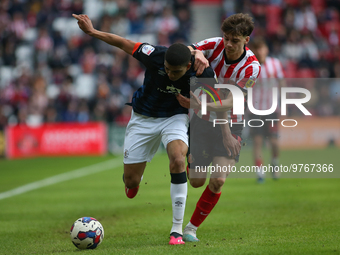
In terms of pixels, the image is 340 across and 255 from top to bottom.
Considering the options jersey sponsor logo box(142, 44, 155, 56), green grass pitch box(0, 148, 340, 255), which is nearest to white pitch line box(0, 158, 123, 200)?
green grass pitch box(0, 148, 340, 255)

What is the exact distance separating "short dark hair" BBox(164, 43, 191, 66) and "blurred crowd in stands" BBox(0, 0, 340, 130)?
42.5ft

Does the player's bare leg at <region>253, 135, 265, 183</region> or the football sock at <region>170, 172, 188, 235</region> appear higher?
the football sock at <region>170, 172, 188, 235</region>

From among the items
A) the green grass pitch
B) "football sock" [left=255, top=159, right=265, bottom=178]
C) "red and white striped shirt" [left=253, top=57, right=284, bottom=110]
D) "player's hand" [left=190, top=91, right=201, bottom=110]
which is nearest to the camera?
the green grass pitch

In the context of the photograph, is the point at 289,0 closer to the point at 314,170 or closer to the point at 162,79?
the point at 314,170

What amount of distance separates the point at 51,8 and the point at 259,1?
30.8 feet

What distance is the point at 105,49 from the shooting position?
68.6 feet

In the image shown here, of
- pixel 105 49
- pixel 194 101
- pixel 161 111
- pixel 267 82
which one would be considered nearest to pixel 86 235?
pixel 161 111

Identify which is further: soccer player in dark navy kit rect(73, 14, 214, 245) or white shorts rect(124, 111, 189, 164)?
white shorts rect(124, 111, 189, 164)

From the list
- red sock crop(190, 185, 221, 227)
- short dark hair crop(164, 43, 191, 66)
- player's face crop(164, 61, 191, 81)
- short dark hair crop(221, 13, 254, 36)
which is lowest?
red sock crop(190, 185, 221, 227)

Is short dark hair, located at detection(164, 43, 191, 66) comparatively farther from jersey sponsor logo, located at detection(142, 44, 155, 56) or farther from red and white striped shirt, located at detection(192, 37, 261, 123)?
red and white striped shirt, located at detection(192, 37, 261, 123)

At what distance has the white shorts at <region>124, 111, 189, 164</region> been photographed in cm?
552

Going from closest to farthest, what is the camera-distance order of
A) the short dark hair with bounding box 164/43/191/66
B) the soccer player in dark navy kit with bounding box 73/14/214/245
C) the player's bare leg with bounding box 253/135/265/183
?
1. the short dark hair with bounding box 164/43/191/66
2. the soccer player in dark navy kit with bounding box 73/14/214/245
3. the player's bare leg with bounding box 253/135/265/183

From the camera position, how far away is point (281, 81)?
9.85 meters

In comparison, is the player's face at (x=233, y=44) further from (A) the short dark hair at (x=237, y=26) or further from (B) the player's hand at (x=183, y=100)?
(B) the player's hand at (x=183, y=100)
